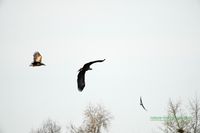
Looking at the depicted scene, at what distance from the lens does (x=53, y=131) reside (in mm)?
65938

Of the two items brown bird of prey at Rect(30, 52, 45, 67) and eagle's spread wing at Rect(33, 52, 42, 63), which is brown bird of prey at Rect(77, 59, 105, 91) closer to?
brown bird of prey at Rect(30, 52, 45, 67)

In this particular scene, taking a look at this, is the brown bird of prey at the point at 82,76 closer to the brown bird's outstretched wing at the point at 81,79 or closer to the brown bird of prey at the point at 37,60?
the brown bird's outstretched wing at the point at 81,79

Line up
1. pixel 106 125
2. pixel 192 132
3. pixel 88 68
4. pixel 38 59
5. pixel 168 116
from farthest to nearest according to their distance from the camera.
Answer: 1. pixel 106 125
2. pixel 168 116
3. pixel 192 132
4. pixel 38 59
5. pixel 88 68

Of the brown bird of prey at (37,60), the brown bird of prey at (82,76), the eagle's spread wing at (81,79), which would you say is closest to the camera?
the brown bird of prey at (82,76)

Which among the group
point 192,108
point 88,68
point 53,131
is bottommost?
point 53,131

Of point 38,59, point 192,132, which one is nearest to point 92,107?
point 192,132

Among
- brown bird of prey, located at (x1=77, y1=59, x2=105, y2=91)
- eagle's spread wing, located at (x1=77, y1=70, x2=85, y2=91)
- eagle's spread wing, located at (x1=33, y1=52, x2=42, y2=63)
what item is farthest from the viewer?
eagle's spread wing, located at (x1=33, y1=52, x2=42, y2=63)

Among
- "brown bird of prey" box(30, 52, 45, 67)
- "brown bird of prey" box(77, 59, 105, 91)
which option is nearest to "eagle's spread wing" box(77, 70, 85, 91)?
"brown bird of prey" box(77, 59, 105, 91)

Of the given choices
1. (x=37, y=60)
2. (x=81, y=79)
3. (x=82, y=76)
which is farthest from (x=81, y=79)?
(x=37, y=60)

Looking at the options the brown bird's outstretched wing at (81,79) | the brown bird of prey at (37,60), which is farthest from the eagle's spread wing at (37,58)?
the brown bird's outstretched wing at (81,79)

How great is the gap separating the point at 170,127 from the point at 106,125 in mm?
21019

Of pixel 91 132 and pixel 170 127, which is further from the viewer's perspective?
pixel 91 132

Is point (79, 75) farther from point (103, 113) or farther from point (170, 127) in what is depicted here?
point (103, 113)

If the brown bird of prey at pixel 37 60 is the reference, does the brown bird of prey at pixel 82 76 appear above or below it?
below
